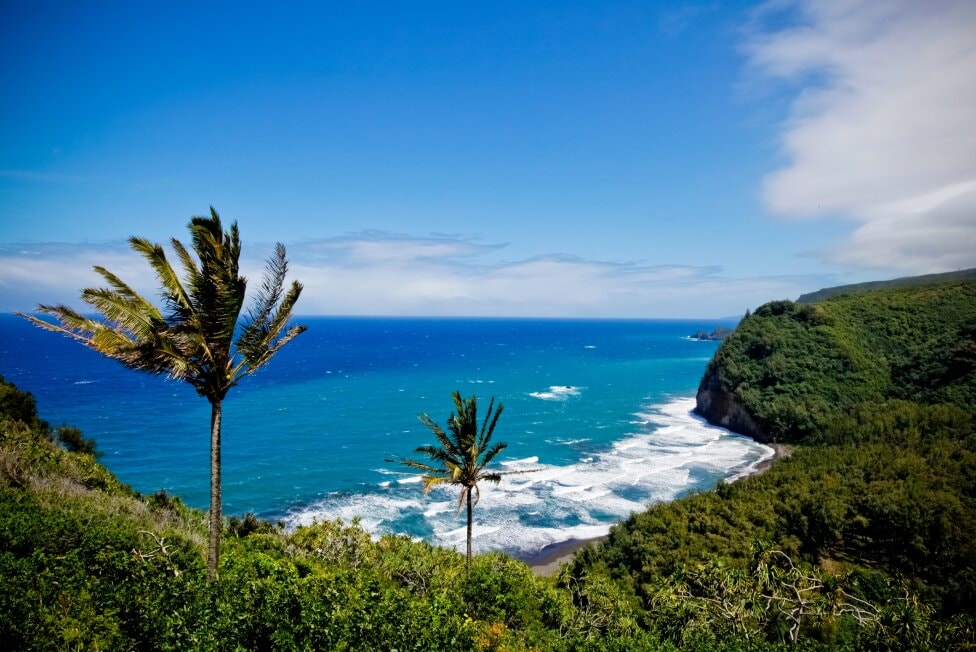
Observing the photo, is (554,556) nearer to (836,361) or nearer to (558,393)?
(558,393)

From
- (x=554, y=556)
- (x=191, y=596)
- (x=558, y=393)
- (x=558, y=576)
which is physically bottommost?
(x=554, y=556)

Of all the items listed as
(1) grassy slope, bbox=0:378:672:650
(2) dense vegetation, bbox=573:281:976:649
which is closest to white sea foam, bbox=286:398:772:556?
(2) dense vegetation, bbox=573:281:976:649

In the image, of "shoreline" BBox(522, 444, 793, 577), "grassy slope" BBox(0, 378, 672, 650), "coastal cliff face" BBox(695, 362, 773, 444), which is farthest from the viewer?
"coastal cliff face" BBox(695, 362, 773, 444)

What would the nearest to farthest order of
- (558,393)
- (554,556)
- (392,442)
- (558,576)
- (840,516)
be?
(558,576), (840,516), (554,556), (392,442), (558,393)

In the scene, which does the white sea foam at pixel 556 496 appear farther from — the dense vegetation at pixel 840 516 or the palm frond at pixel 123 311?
the palm frond at pixel 123 311

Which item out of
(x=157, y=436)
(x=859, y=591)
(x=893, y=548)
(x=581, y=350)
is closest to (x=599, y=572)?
(x=859, y=591)


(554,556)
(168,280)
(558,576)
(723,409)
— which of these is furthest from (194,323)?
(723,409)

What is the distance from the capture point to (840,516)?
32.0 meters

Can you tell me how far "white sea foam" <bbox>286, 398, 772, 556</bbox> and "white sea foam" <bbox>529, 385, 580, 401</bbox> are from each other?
24953mm

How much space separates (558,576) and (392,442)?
1395 inches

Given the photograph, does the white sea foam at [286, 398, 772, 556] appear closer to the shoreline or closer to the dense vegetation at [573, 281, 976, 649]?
the shoreline

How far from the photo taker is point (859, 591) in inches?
986

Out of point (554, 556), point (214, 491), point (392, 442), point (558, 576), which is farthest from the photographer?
point (392, 442)

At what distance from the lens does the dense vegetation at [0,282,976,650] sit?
966 cm
